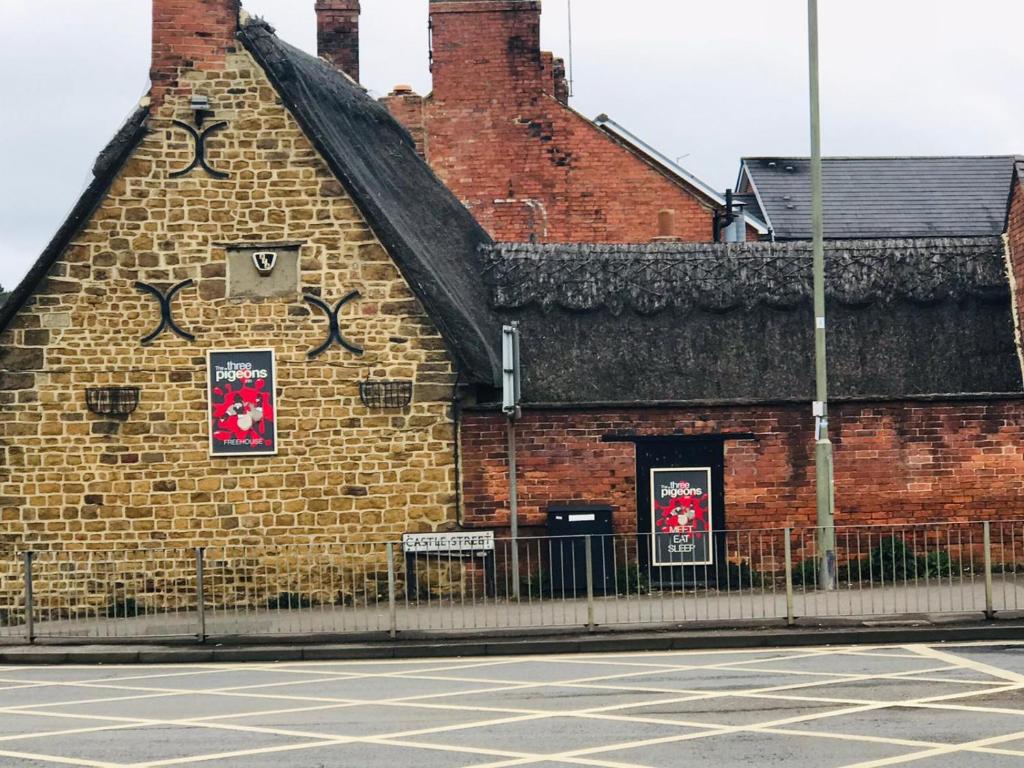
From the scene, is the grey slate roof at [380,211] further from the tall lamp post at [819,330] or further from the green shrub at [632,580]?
the tall lamp post at [819,330]

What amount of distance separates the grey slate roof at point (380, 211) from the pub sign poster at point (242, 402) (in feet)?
7.58

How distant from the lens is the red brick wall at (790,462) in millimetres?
22547

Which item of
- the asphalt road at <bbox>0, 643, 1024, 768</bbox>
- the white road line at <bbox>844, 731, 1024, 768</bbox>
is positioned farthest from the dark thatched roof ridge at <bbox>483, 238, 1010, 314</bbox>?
the white road line at <bbox>844, 731, 1024, 768</bbox>

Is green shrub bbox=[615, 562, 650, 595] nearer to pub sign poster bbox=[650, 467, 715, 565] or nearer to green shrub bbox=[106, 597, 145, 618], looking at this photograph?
pub sign poster bbox=[650, 467, 715, 565]

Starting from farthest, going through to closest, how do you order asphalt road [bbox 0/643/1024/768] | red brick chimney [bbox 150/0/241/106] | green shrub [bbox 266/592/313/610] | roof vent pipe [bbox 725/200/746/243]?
roof vent pipe [bbox 725/200/746/243]
red brick chimney [bbox 150/0/241/106]
green shrub [bbox 266/592/313/610]
asphalt road [bbox 0/643/1024/768]

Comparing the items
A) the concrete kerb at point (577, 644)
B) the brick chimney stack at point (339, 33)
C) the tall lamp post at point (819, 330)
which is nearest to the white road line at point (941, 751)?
the concrete kerb at point (577, 644)

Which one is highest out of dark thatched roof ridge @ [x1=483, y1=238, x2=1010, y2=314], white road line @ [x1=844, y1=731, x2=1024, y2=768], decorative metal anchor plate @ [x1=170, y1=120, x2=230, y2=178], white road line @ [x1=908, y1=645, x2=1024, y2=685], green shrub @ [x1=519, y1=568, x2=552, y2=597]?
decorative metal anchor plate @ [x1=170, y1=120, x2=230, y2=178]

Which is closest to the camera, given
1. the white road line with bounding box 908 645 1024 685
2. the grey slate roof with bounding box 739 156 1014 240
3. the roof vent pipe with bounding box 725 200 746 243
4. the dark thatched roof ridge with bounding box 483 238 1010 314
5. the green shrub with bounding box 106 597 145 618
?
the white road line with bounding box 908 645 1024 685

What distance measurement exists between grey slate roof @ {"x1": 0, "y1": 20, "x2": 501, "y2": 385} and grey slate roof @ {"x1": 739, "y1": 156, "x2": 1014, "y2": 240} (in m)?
14.9

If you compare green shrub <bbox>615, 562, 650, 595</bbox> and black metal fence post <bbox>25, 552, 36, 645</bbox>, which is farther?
green shrub <bbox>615, 562, 650, 595</bbox>

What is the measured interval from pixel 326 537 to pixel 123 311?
3976mm

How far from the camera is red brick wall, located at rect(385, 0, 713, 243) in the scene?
122ft

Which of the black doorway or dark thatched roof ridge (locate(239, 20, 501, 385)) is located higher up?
dark thatched roof ridge (locate(239, 20, 501, 385))

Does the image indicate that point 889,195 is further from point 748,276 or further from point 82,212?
point 82,212
